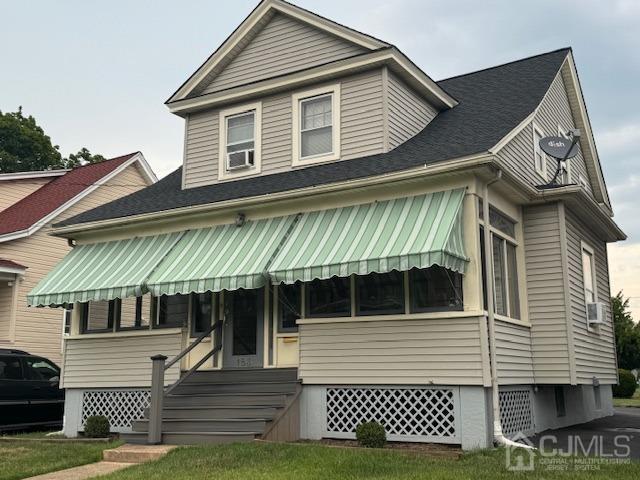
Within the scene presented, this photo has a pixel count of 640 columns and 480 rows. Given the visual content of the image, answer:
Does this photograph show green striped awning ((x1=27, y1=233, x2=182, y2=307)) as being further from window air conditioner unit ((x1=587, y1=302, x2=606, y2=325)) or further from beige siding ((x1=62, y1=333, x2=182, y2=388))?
window air conditioner unit ((x1=587, y1=302, x2=606, y2=325))

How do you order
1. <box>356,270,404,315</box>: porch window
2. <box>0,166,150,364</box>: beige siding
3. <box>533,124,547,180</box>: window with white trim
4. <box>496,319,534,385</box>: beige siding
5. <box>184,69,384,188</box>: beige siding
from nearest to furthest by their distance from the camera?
<box>496,319,534,385</box>: beige siding
<box>356,270,404,315</box>: porch window
<box>184,69,384,188</box>: beige siding
<box>533,124,547,180</box>: window with white trim
<box>0,166,150,364</box>: beige siding

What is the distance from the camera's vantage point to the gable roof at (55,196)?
21.0 meters

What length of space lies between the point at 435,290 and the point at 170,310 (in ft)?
19.3

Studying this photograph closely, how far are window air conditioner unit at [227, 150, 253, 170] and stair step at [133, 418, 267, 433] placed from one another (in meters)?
5.68

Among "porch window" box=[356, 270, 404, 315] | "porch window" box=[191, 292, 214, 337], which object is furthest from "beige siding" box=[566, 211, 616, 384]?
"porch window" box=[191, 292, 214, 337]

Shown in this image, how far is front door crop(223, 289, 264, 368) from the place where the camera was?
42.3 feet

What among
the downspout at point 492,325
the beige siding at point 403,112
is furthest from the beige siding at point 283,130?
the downspout at point 492,325

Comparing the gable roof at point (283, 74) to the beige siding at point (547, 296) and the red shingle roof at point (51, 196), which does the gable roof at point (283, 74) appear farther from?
the red shingle roof at point (51, 196)

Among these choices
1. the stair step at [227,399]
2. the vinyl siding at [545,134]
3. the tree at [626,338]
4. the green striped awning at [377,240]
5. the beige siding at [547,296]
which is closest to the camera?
the green striped awning at [377,240]

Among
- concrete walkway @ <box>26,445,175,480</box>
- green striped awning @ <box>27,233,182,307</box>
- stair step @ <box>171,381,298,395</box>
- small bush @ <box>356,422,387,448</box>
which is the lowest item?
concrete walkway @ <box>26,445,175,480</box>

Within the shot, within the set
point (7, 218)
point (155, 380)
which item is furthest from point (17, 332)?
point (155, 380)

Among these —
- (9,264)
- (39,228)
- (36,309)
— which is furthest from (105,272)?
(39,228)

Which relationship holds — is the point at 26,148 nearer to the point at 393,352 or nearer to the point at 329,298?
the point at 329,298

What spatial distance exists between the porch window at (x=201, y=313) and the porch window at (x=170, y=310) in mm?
191
